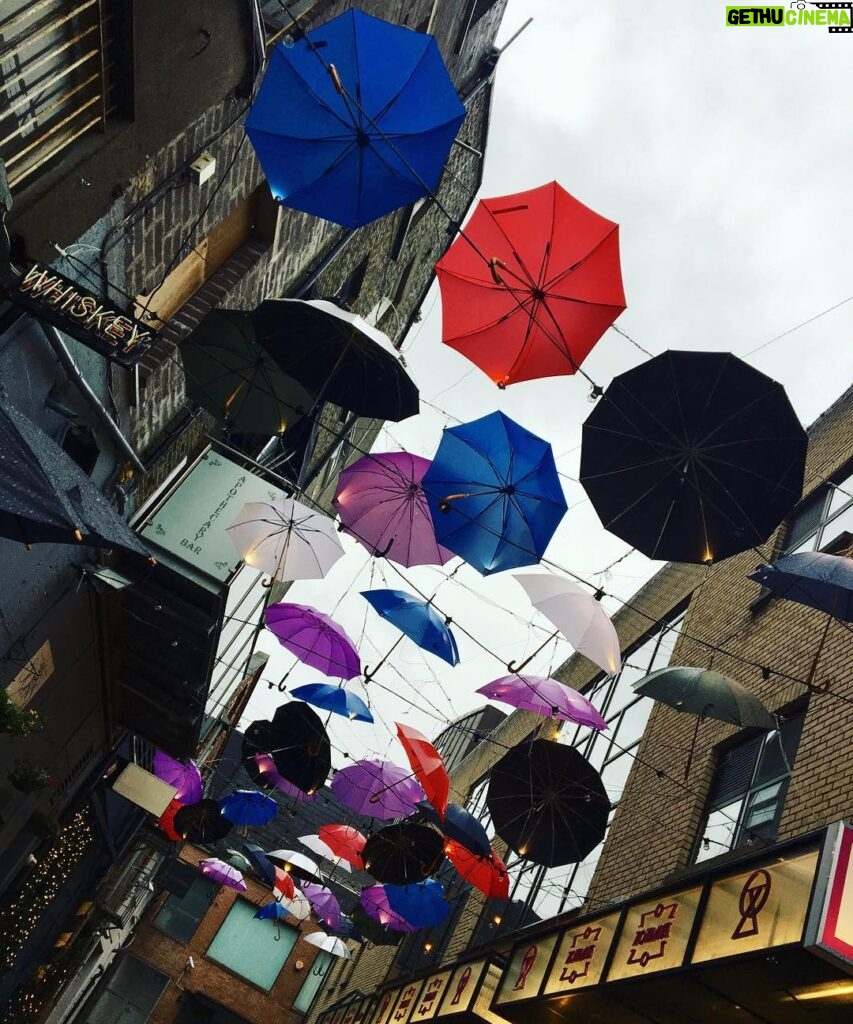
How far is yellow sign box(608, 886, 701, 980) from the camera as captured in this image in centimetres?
682

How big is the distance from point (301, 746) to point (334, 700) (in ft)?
5.42

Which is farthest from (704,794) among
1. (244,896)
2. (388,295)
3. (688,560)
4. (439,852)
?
(244,896)

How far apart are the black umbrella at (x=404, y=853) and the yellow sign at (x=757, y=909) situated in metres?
7.51

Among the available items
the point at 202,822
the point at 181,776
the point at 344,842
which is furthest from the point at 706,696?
the point at 202,822

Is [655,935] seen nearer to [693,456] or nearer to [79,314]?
[693,456]

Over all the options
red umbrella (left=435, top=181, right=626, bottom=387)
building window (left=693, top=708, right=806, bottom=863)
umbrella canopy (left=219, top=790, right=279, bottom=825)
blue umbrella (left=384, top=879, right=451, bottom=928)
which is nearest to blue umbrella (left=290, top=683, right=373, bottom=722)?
blue umbrella (left=384, top=879, right=451, bottom=928)

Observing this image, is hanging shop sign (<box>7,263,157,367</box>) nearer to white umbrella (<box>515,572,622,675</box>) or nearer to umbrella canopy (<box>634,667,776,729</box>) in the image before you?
white umbrella (<box>515,572,622,675</box>)

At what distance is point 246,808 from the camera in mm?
18250

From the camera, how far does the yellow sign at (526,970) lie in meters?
9.41

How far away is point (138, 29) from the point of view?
7703 mm

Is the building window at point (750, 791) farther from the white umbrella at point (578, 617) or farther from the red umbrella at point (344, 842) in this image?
the red umbrella at point (344, 842)

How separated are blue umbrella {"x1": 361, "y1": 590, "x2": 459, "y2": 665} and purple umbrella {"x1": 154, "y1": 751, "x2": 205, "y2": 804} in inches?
314

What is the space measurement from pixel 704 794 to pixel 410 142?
8.18 metres

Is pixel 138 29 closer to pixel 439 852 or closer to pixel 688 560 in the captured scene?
pixel 688 560
